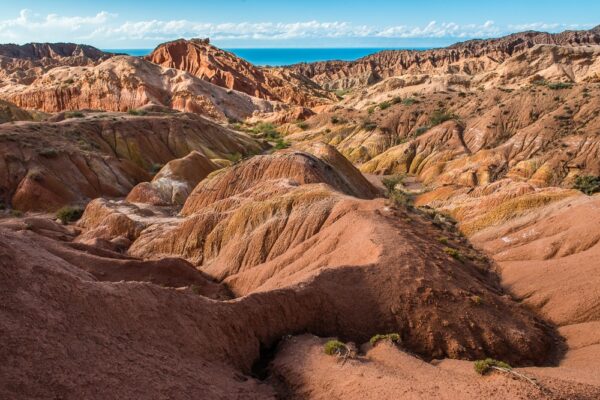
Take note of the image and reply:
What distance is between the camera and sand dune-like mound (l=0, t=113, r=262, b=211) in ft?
161

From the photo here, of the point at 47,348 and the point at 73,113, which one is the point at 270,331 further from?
the point at 73,113

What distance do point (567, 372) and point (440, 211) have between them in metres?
26.7

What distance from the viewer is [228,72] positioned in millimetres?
138500

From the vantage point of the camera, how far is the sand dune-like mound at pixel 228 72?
450ft

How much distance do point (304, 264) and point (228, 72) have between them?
122089mm

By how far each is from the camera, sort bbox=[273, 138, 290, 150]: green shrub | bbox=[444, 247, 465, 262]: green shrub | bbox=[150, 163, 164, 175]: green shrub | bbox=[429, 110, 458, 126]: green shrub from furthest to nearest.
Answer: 1. bbox=[273, 138, 290, 150]: green shrub
2. bbox=[429, 110, 458, 126]: green shrub
3. bbox=[150, 163, 164, 175]: green shrub
4. bbox=[444, 247, 465, 262]: green shrub

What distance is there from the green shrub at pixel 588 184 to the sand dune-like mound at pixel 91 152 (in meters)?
45.0

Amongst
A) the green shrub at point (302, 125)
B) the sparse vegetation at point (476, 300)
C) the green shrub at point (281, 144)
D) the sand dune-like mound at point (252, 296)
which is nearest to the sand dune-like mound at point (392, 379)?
the sand dune-like mound at point (252, 296)

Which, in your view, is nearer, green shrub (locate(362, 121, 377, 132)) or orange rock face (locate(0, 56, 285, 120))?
green shrub (locate(362, 121, 377, 132))

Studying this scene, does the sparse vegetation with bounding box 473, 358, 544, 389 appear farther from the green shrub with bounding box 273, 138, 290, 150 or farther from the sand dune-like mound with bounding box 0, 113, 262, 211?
the green shrub with bounding box 273, 138, 290, 150

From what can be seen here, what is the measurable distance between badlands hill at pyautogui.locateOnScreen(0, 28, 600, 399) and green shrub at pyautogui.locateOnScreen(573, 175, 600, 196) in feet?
0.90

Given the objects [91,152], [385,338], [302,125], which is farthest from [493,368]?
[302,125]

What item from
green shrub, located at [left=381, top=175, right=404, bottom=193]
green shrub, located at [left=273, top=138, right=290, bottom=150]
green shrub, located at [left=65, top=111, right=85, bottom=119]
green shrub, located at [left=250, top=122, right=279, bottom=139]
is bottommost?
green shrub, located at [left=381, top=175, right=404, bottom=193]

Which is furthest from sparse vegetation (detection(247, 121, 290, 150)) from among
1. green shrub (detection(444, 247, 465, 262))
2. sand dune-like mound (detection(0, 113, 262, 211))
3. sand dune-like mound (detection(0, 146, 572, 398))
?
green shrub (detection(444, 247, 465, 262))
